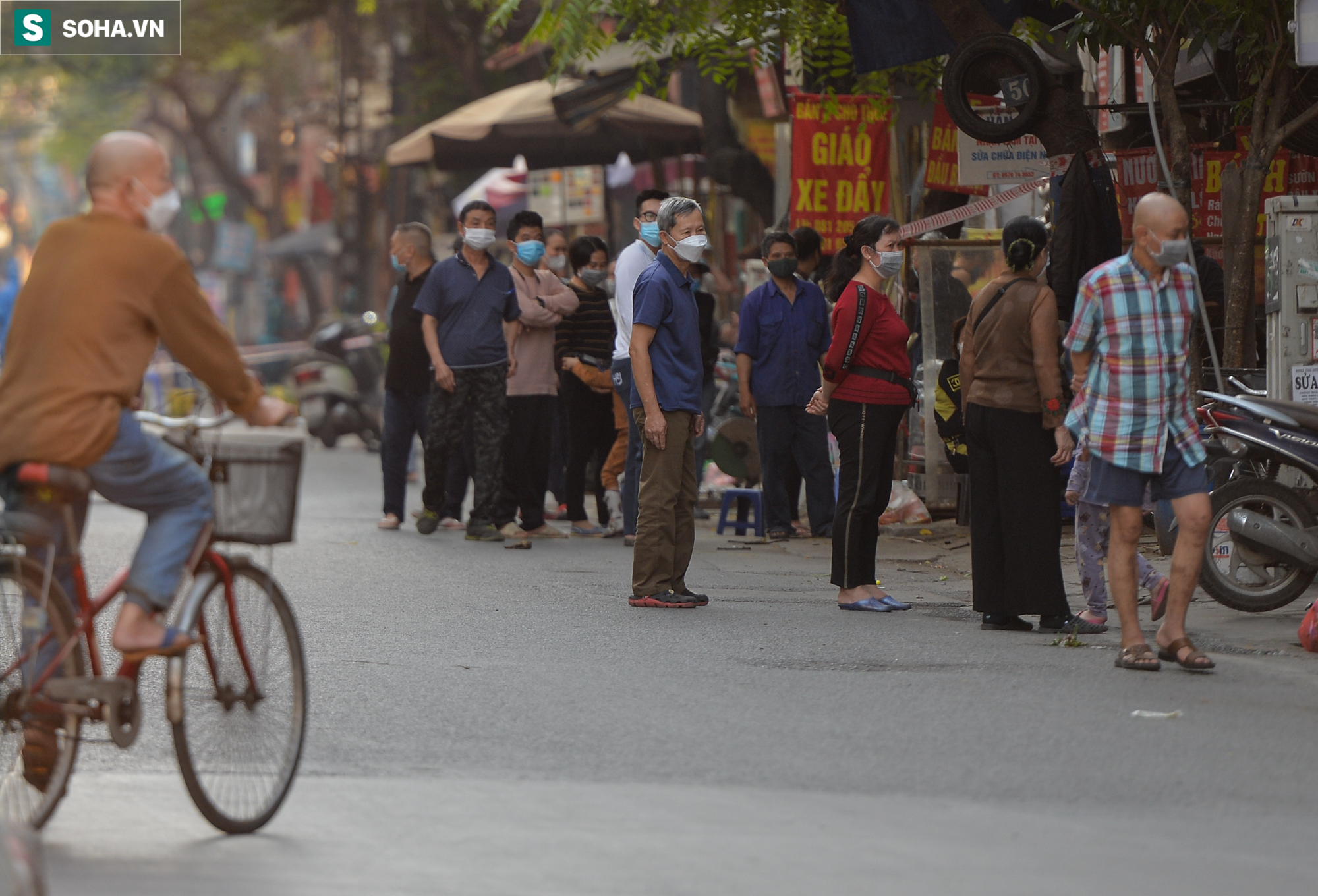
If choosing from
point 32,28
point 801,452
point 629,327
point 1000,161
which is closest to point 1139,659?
point 629,327

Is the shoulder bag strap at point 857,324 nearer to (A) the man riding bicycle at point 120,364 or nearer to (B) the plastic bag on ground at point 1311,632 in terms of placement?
(B) the plastic bag on ground at point 1311,632

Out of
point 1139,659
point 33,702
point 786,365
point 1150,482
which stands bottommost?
point 1139,659

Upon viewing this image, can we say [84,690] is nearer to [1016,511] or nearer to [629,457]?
[1016,511]

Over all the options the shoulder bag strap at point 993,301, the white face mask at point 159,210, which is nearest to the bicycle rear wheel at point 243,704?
the white face mask at point 159,210

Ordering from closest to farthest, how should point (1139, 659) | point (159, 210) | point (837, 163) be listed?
1. point (159, 210)
2. point (1139, 659)
3. point (837, 163)

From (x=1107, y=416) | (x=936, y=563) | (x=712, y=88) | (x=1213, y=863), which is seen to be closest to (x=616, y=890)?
(x=1213, y=863)

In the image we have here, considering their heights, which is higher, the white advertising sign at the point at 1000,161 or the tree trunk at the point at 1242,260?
the white advertising sign at the point at 1000,161

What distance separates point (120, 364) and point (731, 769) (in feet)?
7.31

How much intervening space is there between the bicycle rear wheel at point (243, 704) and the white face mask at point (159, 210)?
3.11 ft

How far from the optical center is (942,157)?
1438 cm

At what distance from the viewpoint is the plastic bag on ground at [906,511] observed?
1293 centimetres

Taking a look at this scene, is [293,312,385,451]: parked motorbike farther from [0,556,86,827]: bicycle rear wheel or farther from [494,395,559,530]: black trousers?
[0,556,86,827]: bicycle rear wheel

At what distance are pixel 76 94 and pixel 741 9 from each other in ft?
145

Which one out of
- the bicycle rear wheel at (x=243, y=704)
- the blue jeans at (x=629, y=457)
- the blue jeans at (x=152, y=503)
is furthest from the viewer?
the blue jeans at (x=629, y=457)
